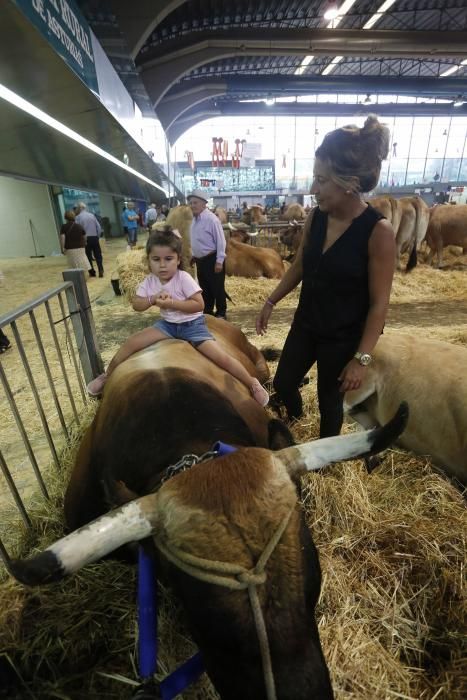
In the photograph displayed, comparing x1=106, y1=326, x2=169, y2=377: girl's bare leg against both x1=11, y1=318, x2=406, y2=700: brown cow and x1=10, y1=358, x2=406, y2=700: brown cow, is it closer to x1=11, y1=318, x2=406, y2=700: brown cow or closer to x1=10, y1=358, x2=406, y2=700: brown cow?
x1=11, y1=318, x2=406, y2=700: brown cow

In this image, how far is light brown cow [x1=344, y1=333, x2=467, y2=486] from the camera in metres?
2.79

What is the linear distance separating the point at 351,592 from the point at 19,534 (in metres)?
2.23

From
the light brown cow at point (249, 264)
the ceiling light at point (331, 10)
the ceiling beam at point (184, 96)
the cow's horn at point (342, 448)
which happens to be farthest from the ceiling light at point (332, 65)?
the cow's horn at point (342, 448)

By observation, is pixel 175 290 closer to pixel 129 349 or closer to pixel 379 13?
pixel 129 349

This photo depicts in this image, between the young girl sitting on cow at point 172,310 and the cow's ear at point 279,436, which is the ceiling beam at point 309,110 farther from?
the cow's ear at point 279,436

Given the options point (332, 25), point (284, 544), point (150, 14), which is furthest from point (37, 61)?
point (332, 25)

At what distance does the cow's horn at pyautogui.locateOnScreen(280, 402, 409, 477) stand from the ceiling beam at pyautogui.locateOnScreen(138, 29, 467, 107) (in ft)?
74.0

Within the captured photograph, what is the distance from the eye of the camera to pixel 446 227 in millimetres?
12484

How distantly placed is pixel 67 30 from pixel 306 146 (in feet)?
154

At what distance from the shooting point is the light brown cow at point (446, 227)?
12258 mm

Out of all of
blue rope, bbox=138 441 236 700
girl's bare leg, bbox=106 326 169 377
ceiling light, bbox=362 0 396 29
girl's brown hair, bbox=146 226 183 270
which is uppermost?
ceiling light, bbox=362 0 396 29

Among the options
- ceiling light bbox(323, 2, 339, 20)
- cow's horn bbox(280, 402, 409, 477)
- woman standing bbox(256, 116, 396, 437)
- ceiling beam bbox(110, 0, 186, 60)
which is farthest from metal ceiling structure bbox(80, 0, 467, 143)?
cow's horn bbox(280, 402, 409, 477)

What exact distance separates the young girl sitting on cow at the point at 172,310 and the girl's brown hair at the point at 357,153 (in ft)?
4.73

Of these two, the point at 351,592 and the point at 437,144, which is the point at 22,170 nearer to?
the point at 351,592
